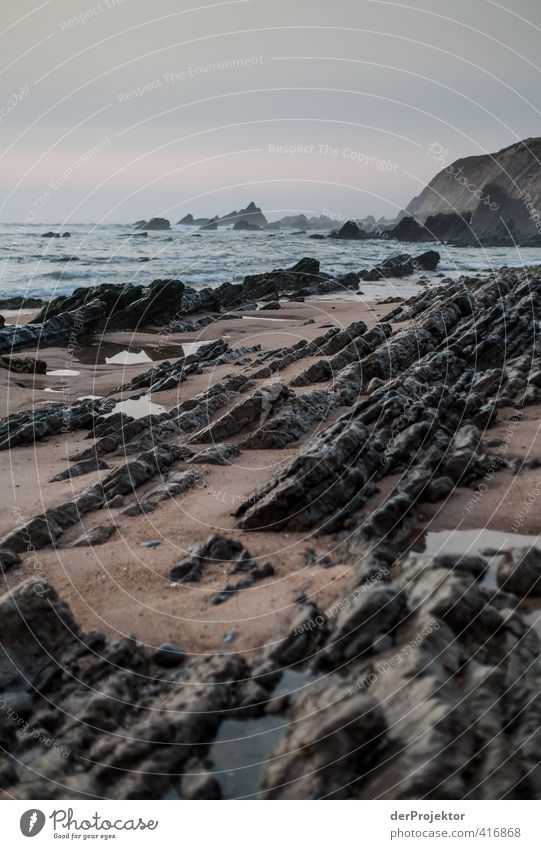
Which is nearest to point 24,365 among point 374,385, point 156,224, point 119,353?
point 119,353

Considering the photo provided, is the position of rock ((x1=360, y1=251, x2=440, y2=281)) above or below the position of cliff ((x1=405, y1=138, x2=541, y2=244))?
below

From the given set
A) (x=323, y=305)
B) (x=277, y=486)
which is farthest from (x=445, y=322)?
(x=323, y=305)

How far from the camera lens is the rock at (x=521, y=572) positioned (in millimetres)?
7820

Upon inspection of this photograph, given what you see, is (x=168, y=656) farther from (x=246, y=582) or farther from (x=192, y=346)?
(x=192, y=346)

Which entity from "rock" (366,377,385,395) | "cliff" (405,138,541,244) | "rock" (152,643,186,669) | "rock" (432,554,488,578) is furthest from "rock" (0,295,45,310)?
"cliff" (405,138,541,244)

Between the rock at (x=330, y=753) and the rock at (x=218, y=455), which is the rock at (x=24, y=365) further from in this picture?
the rock at (x=330, y=753)

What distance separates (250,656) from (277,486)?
3.92 m

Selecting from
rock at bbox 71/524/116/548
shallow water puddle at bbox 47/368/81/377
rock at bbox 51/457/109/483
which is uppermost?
shallow water puddle at bbox 47/368/81/377

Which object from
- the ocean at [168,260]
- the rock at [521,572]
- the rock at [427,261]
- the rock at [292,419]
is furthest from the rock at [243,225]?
the rock at [521,572]

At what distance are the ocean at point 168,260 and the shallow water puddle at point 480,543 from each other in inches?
1419

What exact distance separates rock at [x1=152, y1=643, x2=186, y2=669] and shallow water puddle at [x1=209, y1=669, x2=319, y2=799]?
43.3 inches

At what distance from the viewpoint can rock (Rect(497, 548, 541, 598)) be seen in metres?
7.82

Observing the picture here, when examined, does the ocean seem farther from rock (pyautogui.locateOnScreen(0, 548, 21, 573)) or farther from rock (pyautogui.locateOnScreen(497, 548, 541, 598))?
rock (pyautogui.locateOnScreen(0, 548, 21, 573))

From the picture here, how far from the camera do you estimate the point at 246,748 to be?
6.13 metres
